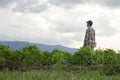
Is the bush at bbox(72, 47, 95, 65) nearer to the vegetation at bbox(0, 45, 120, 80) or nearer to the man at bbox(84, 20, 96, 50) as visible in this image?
the vegetation at bbox(0, 45, 120, 80)

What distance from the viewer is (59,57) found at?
18.4 m

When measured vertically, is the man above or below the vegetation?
above

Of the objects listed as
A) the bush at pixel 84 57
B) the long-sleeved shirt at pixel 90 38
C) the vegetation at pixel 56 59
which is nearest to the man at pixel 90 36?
the long-sleeved shirt at pixel 90 38

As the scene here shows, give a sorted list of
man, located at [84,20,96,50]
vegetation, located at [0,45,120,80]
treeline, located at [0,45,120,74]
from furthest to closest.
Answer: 1. man, located at [84,20,96,50]
2. treeline, located at [0,45,120,74]
3. vegetation, located at [0,45,120,80]

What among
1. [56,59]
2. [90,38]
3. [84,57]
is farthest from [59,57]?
[90,38]

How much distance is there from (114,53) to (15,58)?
417cm

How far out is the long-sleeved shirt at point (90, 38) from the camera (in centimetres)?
1930

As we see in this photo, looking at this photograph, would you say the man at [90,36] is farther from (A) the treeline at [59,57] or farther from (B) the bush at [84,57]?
(B) the bush at [84,57]

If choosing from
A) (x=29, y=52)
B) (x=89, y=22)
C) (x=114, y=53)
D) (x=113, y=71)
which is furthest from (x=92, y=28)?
(x=113, y=71)

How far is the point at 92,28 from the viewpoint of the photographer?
19328mm

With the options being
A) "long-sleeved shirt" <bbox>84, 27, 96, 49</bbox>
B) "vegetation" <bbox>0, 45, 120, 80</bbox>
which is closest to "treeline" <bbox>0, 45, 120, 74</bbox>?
"vegetation" <bbox>0, 45, 120, 80</bbox>

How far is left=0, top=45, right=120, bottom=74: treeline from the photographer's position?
59.9 ft

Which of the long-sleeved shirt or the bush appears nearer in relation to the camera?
the bush

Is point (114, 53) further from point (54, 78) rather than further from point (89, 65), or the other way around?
point (54, 78)
